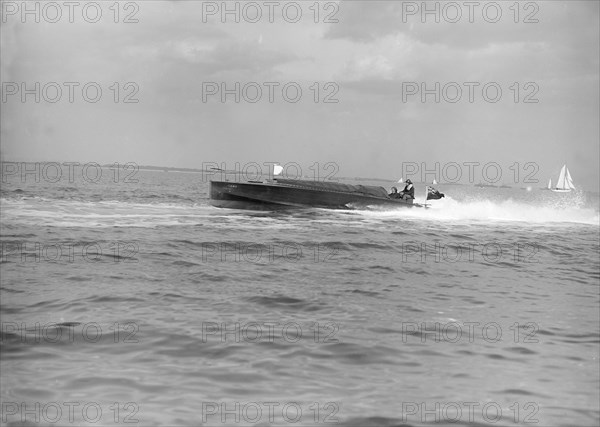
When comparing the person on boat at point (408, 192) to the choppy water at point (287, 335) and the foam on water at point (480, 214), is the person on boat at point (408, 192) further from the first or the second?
the choppy water at point (287, 335)

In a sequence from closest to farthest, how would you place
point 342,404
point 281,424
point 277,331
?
point 281,424 → point 342,404 → point 277,331

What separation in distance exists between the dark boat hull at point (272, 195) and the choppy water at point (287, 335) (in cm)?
1443

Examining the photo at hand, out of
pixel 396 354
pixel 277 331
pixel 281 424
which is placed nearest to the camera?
pixel 281 424

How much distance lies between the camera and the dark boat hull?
32656mm

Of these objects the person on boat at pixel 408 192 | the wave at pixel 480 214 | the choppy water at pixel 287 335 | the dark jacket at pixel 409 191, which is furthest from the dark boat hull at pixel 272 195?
the choppy water at pixel 287 335

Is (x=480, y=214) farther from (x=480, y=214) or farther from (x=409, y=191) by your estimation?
(x=409, y=191)

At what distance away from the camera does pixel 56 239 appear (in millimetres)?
17234

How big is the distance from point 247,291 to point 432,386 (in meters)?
5.42

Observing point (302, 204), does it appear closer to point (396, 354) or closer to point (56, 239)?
point (56, 239)

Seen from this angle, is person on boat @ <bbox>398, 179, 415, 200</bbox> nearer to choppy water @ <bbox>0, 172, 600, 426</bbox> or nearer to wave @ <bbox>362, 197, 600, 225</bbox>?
wave @ <bbox>362, 197, 600, 225</bbox>

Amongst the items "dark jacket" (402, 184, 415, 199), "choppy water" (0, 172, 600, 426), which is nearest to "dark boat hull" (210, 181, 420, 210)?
"dark jacket" (402, 184, 415, 199)

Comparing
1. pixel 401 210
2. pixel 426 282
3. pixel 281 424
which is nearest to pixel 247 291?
pixel 426 282

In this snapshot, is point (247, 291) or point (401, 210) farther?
point (401, 210)

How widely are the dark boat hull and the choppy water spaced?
14429mm
